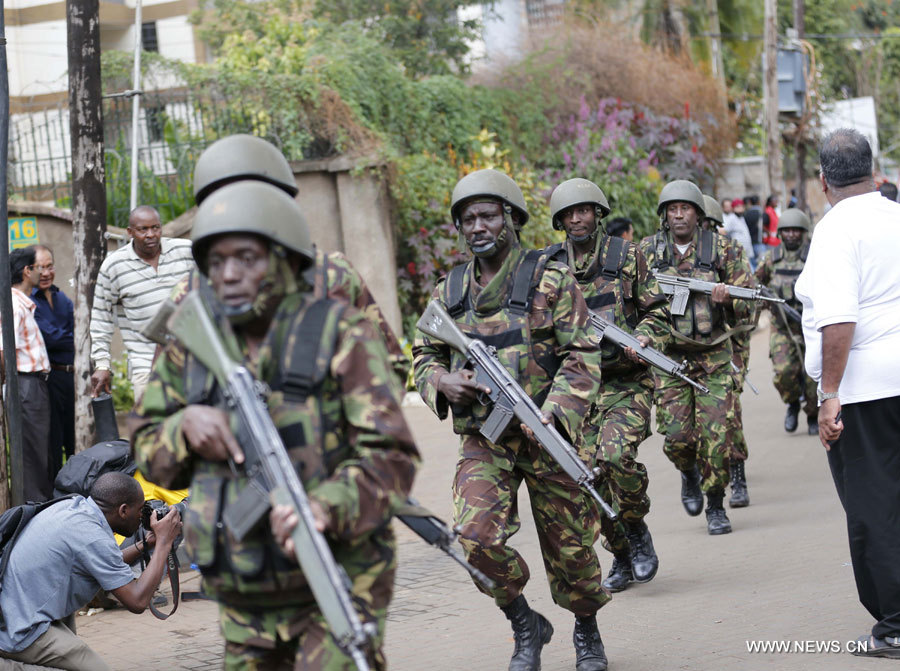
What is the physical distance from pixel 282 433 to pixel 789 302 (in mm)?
8859

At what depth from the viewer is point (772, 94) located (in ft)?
76.7

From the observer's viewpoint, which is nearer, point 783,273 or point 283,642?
point 283,642

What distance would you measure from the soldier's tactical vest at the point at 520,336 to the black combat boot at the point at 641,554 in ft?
6.32

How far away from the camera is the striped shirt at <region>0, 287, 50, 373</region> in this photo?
8375 millimetres

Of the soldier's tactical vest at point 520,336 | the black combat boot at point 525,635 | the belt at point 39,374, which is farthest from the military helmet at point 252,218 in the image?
the belt at point 39,374

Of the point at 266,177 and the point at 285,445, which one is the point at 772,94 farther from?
the point at 285,445

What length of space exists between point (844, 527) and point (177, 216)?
853 cm

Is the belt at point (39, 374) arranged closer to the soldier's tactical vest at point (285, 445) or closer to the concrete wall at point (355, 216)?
the soldier's tactical vest at point (285, 445)

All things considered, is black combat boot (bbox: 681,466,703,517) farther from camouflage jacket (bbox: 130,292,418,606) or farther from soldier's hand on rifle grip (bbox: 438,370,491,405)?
camouflage jacket (bbox: 130,292,418,606)

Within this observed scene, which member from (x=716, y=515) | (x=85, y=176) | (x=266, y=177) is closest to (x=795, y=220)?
(x=716, y=515)

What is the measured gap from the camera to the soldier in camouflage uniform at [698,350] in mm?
7926

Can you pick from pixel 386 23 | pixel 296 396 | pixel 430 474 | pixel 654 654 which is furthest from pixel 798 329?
pixel 386 23

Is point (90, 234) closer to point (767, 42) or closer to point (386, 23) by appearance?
point (386, 23)

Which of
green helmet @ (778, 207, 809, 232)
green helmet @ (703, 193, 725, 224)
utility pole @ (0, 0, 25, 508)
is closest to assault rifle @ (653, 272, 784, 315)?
green helmet @ (703, 193, 725, 224)
